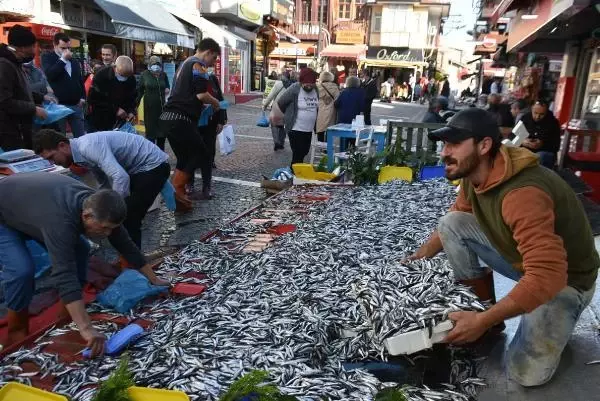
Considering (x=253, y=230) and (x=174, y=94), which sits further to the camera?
(x=174, y=94)

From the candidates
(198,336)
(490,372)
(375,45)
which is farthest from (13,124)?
(375,45)

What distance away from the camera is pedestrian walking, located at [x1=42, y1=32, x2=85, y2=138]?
8.30 metres

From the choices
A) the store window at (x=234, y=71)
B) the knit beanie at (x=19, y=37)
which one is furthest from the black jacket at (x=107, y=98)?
the store window at (x=234, y=71)

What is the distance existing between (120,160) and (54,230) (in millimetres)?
1715

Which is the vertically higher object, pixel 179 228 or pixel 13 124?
pixel 13 124

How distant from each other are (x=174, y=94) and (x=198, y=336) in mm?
4631

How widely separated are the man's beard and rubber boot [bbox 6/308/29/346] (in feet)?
10.1

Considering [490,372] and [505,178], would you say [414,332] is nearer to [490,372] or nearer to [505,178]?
[490,372]

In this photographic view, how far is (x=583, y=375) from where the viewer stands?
3146mm

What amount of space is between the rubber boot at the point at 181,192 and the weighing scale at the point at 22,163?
2.30 meters

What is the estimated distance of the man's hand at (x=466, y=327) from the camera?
2809mm

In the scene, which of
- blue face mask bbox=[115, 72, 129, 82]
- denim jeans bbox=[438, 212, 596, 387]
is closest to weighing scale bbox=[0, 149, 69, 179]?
blue face mask bbox=[115, 72, 129, 82]

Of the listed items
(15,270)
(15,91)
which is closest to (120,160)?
(15,270)

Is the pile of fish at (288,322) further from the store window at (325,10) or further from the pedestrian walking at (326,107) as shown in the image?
the store window at (325,10)
